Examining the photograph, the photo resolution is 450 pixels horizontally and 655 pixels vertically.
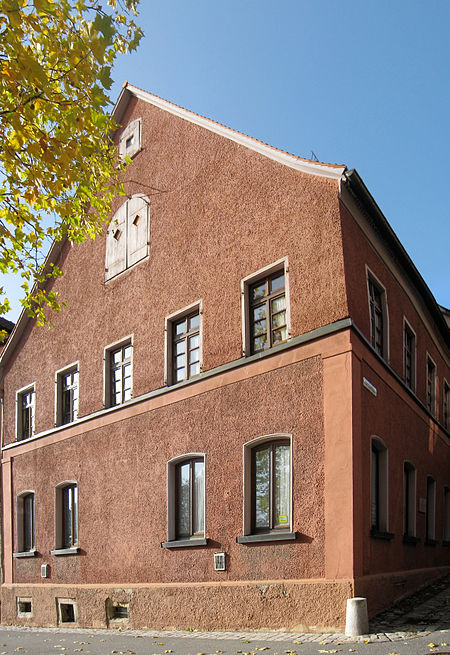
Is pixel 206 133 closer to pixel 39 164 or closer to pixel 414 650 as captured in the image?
pixel 39 164

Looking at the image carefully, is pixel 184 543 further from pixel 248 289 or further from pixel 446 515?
pixel 446 515

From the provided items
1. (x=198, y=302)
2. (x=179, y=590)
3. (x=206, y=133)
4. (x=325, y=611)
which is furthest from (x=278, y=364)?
(x=206, y=133)

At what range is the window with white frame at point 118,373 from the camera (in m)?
15.4

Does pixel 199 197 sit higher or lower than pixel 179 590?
higher

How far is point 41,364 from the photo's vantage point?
18.8 m

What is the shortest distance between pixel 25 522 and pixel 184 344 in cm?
815

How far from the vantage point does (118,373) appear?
51.6 feet

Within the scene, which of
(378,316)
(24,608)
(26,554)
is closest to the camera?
(378,316)

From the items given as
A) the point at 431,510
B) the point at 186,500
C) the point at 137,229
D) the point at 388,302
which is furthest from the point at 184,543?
the point at 137,229

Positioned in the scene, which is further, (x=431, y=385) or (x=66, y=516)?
(x=431, y=385)

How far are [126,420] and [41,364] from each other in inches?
200

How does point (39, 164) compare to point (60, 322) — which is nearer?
point (39, 164)

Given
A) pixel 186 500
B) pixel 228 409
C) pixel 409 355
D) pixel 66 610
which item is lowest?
pixel 66 610

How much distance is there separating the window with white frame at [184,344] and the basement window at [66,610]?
19.4 feet
